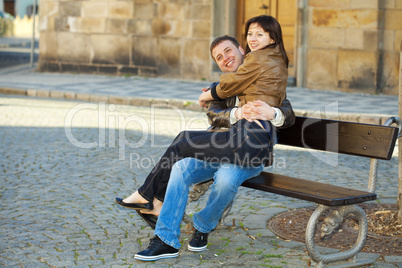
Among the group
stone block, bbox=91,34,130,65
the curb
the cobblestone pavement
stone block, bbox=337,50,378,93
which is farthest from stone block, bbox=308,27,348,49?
stone block, bbox=91,34,130,65

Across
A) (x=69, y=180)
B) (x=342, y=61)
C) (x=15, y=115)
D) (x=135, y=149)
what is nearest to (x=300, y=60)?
(x=342, y=61)

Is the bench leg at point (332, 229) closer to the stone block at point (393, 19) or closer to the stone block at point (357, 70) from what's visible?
the stone block at point (357, 70)

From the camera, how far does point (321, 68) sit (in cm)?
1387

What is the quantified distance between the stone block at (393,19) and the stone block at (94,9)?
699 centimetres

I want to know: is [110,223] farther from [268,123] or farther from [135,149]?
[135,149]

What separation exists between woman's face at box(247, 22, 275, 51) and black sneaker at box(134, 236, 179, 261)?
1.39 metres

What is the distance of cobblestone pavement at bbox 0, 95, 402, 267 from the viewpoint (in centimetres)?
430

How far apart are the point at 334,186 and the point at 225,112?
862 mm

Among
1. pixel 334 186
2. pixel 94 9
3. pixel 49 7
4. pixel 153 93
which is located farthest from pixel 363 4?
pixel 334 186

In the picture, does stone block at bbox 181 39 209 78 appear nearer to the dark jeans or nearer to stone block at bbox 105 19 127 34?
stone block at bbox 105 19 127 34

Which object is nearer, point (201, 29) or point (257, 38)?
point (257, 38)

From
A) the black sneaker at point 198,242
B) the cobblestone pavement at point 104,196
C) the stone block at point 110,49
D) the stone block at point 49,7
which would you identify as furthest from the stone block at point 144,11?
the black sneaker at point 198,242

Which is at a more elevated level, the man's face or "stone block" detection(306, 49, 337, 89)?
the man's face

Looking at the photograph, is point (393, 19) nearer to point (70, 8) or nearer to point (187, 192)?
point (70, 8)
